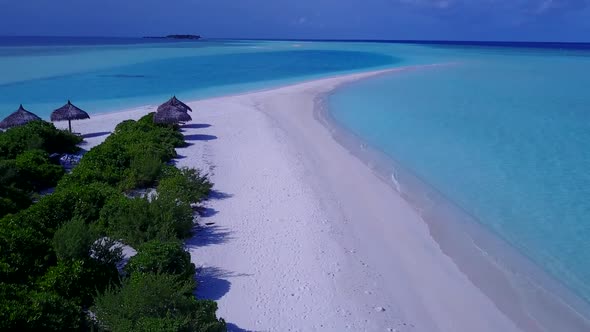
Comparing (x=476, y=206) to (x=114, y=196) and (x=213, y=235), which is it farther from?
(x=114, y=196)

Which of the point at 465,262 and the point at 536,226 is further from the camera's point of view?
the point at 536,226

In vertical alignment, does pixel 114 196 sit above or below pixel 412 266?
above

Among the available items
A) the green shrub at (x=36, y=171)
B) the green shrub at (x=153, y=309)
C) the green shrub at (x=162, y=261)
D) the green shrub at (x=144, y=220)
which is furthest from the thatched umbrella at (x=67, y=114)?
the green shrub at (x=153, y=309)

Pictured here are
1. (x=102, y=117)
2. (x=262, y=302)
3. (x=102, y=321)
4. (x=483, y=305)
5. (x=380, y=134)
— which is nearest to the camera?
(x=102, y=321)

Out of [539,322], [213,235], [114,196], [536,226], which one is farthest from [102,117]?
[539,322]

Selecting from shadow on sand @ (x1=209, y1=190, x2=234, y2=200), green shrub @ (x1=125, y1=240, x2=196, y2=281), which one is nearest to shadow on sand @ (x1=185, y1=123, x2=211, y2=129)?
shadow on sand @ (x1=209, y1=190, x2=234, y2=200)

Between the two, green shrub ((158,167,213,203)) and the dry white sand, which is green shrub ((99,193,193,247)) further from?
green shrub ((158,167,213,203))

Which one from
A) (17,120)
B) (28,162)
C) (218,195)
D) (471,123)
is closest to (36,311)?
(218,195)
